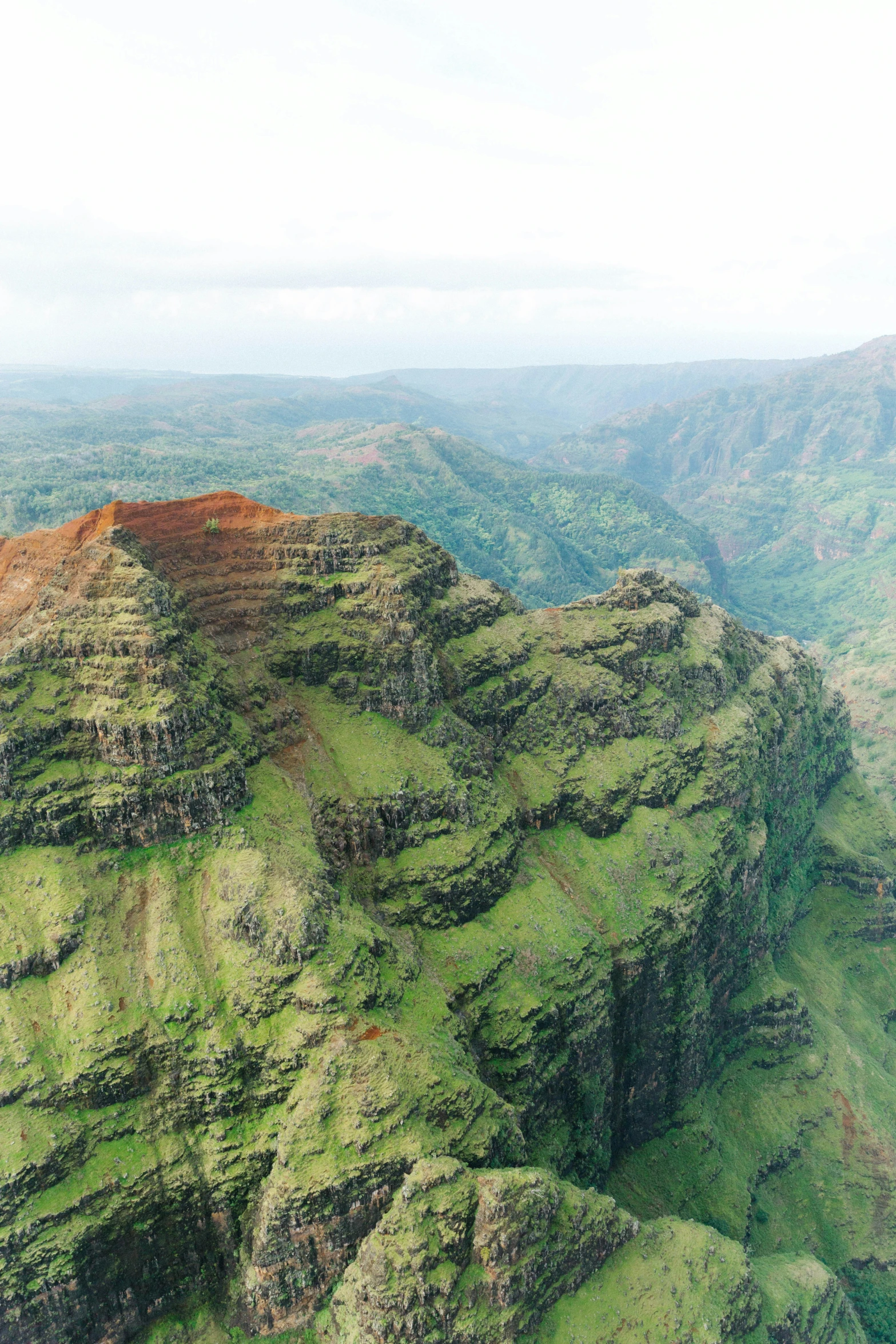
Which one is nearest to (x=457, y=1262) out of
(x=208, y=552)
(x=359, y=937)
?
(x=359, y=937)

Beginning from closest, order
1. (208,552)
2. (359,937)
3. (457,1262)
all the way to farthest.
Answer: (457,1262)
(359,937)
(208,552)

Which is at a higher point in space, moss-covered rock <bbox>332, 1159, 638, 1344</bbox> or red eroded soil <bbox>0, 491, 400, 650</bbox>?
red eroded soil <bbox>0, 491, 400, 650</bbox>

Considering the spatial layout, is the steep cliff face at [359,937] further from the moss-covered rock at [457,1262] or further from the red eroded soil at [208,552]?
the red eroded soil at [208,552]

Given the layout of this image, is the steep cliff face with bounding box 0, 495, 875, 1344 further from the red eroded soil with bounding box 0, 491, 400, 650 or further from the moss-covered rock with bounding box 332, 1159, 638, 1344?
the red eroded soil with bounding box 0, 491, 400, 650

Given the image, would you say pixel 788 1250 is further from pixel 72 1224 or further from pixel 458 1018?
pixel 72 1224

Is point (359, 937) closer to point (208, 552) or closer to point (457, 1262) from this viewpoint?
point (457, 1262)

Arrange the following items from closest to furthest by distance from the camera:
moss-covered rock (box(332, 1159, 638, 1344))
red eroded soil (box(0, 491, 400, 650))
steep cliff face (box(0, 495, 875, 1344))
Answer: moss-covered rock (box(332, 1159, 638, 1344))
steep cliff face (box(0, 495, 875, 1344))
red eroded soil (box(0, 491, 400, 650))

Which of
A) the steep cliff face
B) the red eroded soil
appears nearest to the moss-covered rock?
the steep cliff face

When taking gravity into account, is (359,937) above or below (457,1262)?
above
